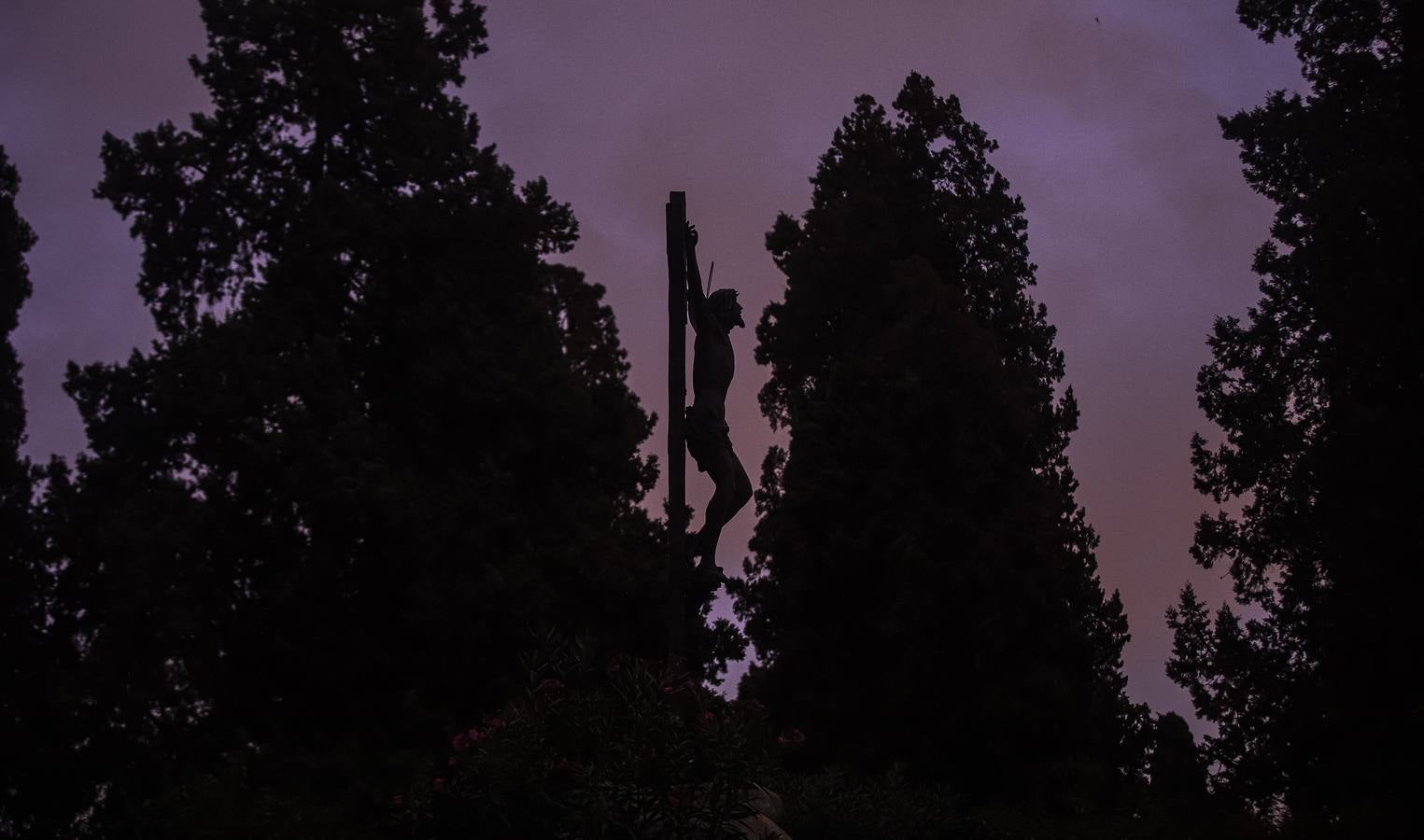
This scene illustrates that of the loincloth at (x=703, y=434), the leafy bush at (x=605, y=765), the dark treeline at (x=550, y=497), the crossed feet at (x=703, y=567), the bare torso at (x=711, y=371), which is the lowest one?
the leafy bush at (x=605, y=765)

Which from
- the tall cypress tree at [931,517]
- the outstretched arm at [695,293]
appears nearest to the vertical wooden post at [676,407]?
the outstretched arm at [695,293]

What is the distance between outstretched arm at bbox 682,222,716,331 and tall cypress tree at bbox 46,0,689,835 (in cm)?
1145

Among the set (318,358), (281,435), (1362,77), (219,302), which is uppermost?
(1362,77)

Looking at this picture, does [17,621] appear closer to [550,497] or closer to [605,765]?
[550,497]

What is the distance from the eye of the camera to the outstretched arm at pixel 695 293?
10.9 m

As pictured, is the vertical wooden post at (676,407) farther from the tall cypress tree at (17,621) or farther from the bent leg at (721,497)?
the tall cypress tree at (17,621)

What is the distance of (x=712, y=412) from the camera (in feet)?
36.0

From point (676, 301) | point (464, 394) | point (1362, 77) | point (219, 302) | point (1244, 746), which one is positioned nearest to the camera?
point (676, 301)

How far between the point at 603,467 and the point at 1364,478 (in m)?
12.4

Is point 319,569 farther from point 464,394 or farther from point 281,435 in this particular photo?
point 464,394

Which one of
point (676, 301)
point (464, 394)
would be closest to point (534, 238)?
point (464, 394)

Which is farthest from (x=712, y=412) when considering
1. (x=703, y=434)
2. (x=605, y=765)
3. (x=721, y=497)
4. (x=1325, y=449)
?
(x=1325, y=449)

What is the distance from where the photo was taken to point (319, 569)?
2333 cm

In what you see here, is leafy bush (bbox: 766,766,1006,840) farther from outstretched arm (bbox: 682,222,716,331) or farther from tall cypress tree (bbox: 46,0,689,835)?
tall cypress tree (bbox: 46,0,689,835)
